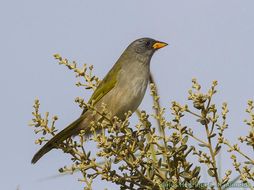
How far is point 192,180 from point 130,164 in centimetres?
39

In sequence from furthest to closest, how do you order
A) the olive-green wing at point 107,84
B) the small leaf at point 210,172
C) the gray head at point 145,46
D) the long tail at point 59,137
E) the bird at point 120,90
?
the gray head at point 145,46 → the olive-green wing at point 107,84 → the bird at point 120,90 → the long tail at point 59,137 → the small leaf at point 210,172

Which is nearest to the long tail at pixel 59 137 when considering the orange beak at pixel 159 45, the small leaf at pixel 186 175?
the small leaf at pixel 186 175

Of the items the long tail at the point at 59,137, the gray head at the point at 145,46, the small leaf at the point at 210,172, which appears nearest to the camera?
the small leaf at the point at 210,172

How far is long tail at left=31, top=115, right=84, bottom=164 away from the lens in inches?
163

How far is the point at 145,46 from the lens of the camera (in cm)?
593

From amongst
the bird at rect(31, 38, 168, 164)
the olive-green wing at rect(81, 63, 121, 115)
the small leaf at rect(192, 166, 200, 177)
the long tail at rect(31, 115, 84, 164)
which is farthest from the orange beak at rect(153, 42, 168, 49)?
the small leaf at rect(192, 166, 200, 177)

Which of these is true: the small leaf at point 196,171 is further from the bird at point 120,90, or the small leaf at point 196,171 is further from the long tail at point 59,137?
the bird at point 120,90

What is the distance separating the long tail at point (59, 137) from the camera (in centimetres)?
415

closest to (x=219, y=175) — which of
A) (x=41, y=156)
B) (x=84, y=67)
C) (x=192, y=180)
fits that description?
(x=192, y=180)

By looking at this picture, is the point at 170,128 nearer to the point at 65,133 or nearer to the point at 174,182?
the point at 174,182

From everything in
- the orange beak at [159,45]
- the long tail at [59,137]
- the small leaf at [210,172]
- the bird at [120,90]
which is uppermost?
the orange beak at [159,45]

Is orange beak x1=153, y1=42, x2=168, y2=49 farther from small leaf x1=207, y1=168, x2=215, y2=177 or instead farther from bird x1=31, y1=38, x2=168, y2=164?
small leaf x1=207, y1=168, x2=215, y2=177

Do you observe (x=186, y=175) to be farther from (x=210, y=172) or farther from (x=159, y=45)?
(x=159, y=45)

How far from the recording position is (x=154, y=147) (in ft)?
10.0
